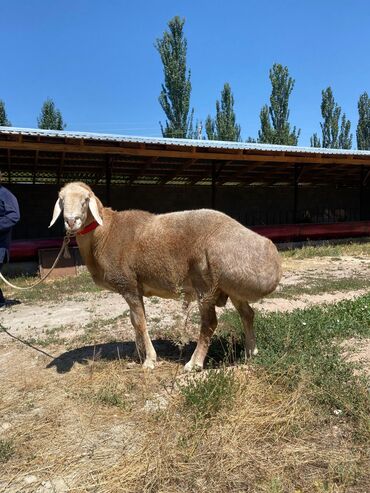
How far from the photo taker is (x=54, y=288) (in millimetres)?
9938

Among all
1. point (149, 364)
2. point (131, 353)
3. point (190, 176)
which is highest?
point (190, 176)

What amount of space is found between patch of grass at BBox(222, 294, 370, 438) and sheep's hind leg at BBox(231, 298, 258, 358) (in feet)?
0.35

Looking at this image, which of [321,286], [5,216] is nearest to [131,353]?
[5,216]

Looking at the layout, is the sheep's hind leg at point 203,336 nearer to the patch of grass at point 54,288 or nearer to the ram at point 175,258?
the ram at point 175,258

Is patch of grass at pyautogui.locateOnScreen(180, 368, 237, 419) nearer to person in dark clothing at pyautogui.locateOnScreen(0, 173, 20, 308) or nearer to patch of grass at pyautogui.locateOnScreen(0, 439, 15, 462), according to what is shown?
patch of grass at pyautogui.locateOnScreen(0, 439, 15, 462)

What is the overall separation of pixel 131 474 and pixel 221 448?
0.65m

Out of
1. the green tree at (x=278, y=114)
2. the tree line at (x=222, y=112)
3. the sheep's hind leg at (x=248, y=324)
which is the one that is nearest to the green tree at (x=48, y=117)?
the tree line at (x=222, y=112)

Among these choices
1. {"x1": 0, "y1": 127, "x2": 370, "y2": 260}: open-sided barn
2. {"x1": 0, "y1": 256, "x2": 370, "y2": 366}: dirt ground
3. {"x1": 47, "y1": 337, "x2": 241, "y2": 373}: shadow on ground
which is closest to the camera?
{"x1": 47, "y1": 337, "x2": 241, "y2": 373}: shadow on ground

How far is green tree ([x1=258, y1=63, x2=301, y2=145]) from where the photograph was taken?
38.8 m

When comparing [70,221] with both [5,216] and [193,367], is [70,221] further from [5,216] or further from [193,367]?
[5,216]

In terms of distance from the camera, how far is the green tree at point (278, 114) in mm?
38844

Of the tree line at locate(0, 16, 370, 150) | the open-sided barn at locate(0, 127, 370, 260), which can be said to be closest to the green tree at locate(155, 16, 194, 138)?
the tree line at locate(0, 16, 370, 150)

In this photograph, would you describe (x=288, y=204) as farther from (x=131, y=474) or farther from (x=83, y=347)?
(x=131, y=474)

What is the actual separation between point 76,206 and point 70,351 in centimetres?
220
